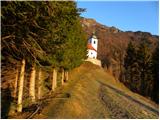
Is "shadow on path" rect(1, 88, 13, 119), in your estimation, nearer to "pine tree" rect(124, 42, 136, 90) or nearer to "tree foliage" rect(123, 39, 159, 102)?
"tree foliage" rect(123, 39, 159, 102)

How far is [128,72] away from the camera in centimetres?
7406

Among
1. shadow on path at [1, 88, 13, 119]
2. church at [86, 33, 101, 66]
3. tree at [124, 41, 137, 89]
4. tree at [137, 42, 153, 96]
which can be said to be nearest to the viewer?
shadow on path at [1, 88, 13, 119]

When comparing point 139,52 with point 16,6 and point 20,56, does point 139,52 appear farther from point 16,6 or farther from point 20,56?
point 16,6

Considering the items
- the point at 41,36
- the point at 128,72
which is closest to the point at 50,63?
the point at 41,36

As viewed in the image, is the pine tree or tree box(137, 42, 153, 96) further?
the pine tree

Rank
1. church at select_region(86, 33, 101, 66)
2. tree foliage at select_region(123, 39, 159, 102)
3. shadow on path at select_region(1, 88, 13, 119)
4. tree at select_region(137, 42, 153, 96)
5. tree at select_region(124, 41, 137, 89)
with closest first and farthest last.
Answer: shadow on path at select_region(1, 88, 13, 119) → tree foliage at select_region(123, 39, 159, 102) → tree at select_region(137, 42, 153, 96) → tree at select_region(124, 41, 137, 89) → church at select_region(86, 33, 101, 66)

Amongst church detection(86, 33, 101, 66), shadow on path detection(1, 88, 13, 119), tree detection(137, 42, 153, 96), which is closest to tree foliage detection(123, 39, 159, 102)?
tree detection(137, 42, 153, 96)

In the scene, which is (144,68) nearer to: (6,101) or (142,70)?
(142,70)

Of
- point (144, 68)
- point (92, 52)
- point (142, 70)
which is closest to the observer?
point (144, 68)

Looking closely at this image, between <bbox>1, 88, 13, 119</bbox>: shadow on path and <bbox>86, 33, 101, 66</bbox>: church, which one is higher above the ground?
<bbox>86, 33, 101, 66</bbox>: church

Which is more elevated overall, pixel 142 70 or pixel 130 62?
pixel 130 62

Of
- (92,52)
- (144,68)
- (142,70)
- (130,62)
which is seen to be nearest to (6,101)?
(144,68)

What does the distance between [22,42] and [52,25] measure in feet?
4.75

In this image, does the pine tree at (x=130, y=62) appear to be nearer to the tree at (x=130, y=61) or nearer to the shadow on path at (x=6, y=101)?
the tree at (x=130, y=61)
